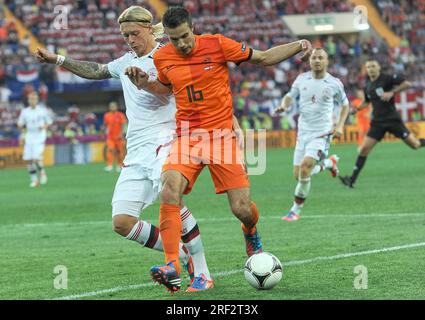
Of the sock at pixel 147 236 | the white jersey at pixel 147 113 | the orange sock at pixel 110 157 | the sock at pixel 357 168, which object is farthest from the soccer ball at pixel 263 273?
the orange sock at pixel 110 157

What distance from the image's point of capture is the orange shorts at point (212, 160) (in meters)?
7.66

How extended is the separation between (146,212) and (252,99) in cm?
2497

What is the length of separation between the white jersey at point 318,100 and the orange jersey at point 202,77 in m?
6.69

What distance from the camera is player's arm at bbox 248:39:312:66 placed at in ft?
25.2

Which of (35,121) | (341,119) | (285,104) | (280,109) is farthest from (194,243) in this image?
(35,121)

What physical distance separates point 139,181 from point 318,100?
6.91 meters

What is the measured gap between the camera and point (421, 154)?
27.9 m

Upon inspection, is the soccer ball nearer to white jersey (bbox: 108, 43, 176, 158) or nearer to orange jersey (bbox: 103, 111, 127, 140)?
white jersey (bbox: 108, 43, 176, 158)

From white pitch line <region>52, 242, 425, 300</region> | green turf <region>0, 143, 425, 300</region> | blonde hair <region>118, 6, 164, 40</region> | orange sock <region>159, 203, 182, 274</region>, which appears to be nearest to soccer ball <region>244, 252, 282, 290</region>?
green turf <region>0, 143, 425, 300</region>

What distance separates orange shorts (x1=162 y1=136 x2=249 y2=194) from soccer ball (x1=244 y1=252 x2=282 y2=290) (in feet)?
2.07
